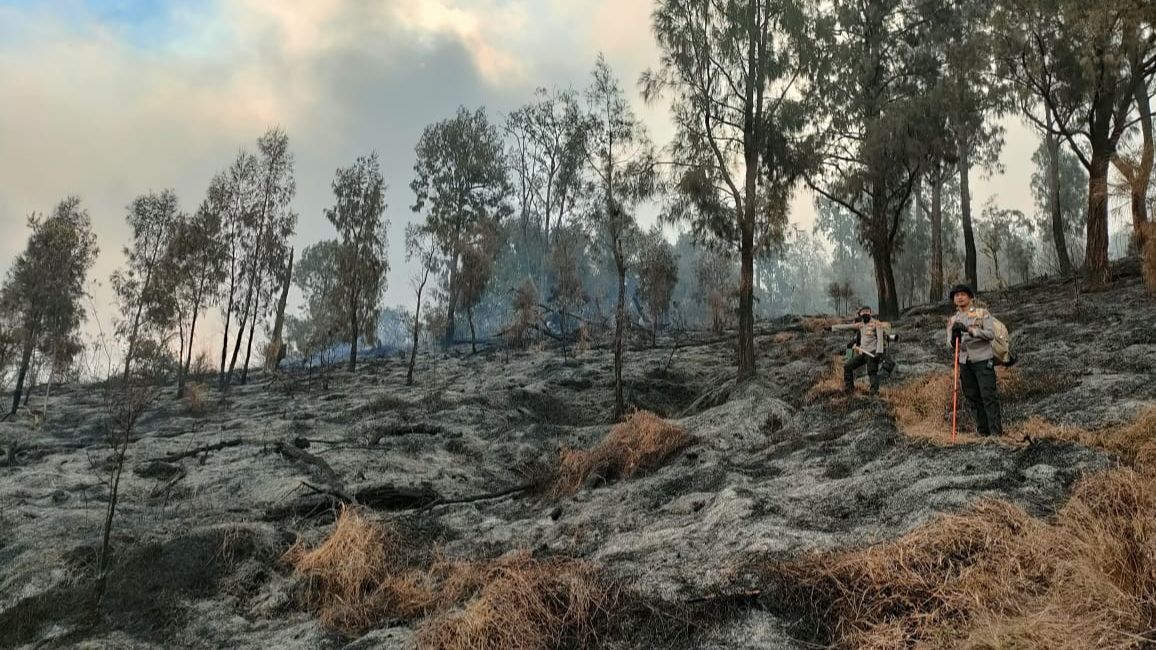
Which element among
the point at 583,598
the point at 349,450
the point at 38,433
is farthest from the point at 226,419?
the point at 583,598

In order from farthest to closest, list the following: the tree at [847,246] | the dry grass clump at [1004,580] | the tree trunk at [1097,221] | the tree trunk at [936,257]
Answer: the tree at [847,246], the tree trunk at [936,257], the tree trunk at [1097,221], the dry grass clump at [1004,580]

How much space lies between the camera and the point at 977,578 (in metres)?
3.25

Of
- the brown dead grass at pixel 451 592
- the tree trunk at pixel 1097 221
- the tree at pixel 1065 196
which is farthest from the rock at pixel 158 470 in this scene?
the tree at pixel 1065 196

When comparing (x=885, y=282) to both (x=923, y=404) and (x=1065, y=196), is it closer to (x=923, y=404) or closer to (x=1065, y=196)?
(x=923, y=404)

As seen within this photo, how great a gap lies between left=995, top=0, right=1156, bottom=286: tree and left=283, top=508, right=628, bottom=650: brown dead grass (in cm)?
1417

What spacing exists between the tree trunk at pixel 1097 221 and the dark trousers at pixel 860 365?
8194 millimetres

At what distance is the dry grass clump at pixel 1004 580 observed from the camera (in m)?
2.67

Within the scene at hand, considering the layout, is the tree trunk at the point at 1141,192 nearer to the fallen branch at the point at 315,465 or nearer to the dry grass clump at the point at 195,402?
the fallen branch at the point at 315,465

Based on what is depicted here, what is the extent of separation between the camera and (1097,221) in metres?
14.7

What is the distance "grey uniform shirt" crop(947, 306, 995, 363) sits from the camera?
6.45 m

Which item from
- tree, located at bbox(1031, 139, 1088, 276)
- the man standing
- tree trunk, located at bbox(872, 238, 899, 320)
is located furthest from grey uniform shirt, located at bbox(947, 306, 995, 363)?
tree, located at bbox(1031, 139, 1088, 276)

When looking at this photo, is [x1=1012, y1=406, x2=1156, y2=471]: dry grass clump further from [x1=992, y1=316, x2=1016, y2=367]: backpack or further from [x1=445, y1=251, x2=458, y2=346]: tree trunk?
[x1=445, y1=251, x2=458, y2=346]: tree trunk

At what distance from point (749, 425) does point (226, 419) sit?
1347 centimetres

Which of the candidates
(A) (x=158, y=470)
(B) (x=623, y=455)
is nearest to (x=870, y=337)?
(B) (x=623, y=455)
